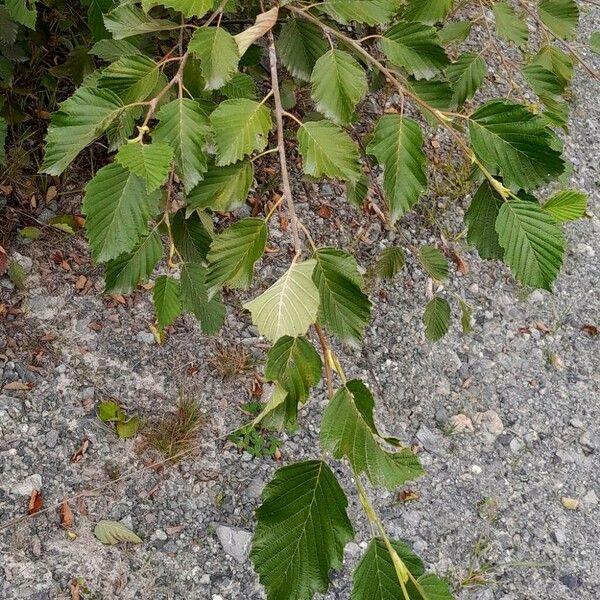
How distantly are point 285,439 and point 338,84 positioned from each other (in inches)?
49.1

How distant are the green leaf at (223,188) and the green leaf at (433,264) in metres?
0.69

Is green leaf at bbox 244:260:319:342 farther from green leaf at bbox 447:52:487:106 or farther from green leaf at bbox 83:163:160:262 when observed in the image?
green leaf at bbox 447:52:487:106

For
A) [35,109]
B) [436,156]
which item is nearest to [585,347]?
[436,156]

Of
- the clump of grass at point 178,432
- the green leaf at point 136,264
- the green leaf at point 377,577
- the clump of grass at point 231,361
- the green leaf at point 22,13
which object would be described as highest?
the green leaf at point 22,13

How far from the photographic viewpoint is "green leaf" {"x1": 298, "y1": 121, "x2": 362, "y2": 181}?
1037 millimetres

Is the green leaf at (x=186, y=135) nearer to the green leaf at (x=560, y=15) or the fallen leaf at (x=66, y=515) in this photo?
the green leaf at (x=560, y=15)

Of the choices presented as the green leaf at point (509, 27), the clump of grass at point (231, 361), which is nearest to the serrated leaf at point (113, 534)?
the clump of grass at point (231, 361)

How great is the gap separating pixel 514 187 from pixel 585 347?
6.30 feet

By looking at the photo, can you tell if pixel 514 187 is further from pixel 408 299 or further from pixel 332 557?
pixel 408 299

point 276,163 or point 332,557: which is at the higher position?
point 332,557

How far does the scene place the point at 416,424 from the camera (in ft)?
7.55

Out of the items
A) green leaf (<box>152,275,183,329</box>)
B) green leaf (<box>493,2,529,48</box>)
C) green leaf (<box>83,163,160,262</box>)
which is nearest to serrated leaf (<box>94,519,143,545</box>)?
green leaf (<box>152,275,183,329</box>)

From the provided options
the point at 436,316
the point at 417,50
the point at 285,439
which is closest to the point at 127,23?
the point at 417,50

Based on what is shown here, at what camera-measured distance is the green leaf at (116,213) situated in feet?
3.21
